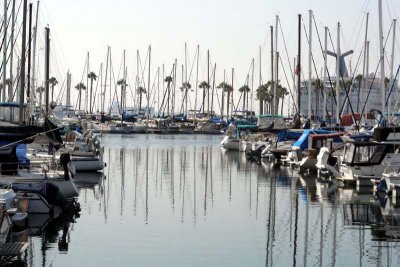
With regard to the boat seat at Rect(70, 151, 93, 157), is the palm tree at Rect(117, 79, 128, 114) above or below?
above

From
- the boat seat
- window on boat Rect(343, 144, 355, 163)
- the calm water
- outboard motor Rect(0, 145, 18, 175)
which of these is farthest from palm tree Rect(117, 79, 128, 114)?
outboard motor Rect(0, 145, 18, 175)

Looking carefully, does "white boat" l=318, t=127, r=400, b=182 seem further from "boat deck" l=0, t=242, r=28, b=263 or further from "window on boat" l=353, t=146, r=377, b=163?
"boat deck" l=0, t=242, r=28, b=263

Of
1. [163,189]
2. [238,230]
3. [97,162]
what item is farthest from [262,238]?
[97,162]

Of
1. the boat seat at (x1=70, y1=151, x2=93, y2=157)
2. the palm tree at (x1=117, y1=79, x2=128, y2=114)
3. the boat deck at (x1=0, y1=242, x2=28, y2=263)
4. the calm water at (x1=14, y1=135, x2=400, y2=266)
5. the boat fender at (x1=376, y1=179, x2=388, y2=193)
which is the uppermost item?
the palm tree at (x1=117, y1=79, x2=128, y2=114)

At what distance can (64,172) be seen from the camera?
3650cm

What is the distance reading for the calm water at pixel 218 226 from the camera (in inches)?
1033

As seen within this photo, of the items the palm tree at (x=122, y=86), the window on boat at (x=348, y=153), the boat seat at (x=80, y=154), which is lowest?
the boat seat at (x=80, y=154)

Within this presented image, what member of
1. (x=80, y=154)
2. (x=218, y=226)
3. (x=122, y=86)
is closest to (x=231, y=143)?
(x=80, y=154)

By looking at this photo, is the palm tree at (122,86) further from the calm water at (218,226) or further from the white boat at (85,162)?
the calm water at (218,226)

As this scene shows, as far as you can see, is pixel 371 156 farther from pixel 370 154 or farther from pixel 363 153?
pixel 363 153

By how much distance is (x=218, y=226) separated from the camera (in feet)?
108

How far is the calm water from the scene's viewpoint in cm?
2623

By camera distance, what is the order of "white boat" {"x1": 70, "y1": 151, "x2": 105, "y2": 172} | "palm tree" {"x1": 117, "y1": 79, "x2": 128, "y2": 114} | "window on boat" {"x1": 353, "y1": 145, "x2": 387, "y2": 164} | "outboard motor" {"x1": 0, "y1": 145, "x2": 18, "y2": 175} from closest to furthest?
"outboard motor" {"x1": 0, "y1": 145, "x2": 18, "y2": 175} → "window on boat" {"x1": 353, "y1": 145, "x2": 387, "y2": 164} → "white boat" {"x1": 70, "y1": 151, "x2": 105, "y2": 172} → "palm tree" {"x1": 117, "y1": 79, "x2": 128, "y2": 114}

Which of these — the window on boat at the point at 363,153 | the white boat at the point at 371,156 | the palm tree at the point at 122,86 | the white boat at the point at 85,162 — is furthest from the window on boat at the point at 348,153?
the palm tree at the point at 122,86
